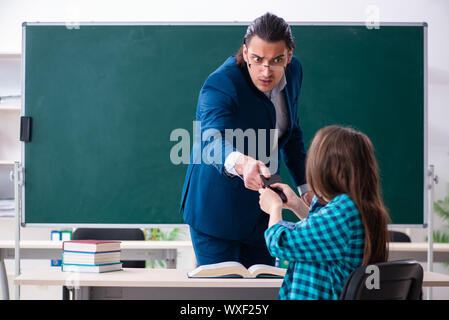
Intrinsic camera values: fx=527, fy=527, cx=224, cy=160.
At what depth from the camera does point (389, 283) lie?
4.32ft

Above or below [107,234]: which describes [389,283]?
above

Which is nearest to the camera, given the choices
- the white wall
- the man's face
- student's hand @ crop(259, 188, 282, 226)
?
student's hand @ crop(259, 188, 282, 226)

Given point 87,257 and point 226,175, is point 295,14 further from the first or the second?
point 87,257

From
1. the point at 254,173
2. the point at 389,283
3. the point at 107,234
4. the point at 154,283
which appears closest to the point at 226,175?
the point at 254,173

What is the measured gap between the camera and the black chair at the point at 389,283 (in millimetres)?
1259

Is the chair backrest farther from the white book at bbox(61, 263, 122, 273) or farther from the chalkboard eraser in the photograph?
the white book at bbox(61, 263, 122, 273)

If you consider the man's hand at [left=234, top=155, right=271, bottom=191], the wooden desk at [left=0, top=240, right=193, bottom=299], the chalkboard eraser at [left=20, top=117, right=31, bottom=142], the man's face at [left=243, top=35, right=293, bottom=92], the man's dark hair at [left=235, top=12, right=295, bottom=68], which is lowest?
the wooden desk at [left=0, top=240, right=193, bottom=299]

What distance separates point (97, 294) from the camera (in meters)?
2.09

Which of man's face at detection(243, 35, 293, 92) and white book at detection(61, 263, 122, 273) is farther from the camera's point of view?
man's face at detection(243, 35, 293, 92)

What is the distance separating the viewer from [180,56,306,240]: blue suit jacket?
223 cm

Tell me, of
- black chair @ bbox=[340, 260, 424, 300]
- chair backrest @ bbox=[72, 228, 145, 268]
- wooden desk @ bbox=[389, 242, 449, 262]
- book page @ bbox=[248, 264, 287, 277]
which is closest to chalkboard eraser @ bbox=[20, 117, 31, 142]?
chair backrest @ bbox=[72, 228, 145, 268]

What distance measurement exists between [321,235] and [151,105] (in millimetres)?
1567

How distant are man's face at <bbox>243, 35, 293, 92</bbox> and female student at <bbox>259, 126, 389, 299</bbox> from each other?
2.76 ft
